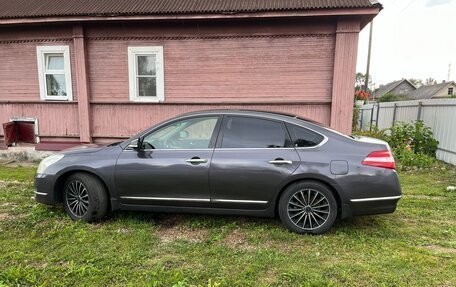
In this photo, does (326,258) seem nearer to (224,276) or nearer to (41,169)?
(224,276)

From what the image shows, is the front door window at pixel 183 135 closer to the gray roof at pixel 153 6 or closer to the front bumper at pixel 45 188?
the front bumper at pixel 45 188

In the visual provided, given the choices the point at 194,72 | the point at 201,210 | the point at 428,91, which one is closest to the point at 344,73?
the point at 194,72

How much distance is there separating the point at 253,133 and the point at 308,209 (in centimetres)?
113

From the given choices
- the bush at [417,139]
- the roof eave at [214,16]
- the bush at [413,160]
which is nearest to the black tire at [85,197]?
the roof eave at [214,16]

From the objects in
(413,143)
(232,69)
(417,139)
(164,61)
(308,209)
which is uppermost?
(164,61)

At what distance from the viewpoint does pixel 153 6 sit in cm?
788

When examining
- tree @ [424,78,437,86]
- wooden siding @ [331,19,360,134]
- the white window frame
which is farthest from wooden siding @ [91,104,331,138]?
tree @ [424,78,437,86]

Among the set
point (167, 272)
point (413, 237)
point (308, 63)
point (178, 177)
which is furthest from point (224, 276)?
point (308, 63)

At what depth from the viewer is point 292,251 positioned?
3412 millimetres

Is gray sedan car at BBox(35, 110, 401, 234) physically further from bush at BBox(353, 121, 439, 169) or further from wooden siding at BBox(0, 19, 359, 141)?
bush at BBox(353, 121, 439, 169)

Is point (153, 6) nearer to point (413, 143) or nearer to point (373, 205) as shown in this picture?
point (373, 205)

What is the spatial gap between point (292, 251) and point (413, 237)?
1.57 metres

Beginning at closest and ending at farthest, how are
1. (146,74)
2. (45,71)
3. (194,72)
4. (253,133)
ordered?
(253,133) < (194,72) < (146,74) < (45,71)

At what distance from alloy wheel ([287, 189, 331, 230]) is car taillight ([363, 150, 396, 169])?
658 millimetres
